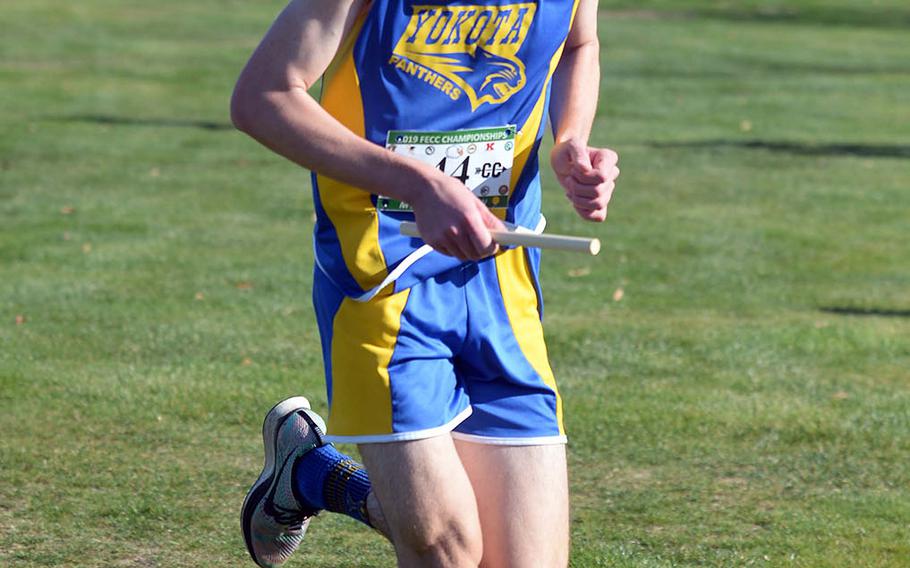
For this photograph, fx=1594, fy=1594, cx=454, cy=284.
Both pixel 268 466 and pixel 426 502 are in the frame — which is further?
pixel 268 466

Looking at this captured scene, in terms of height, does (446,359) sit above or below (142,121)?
above

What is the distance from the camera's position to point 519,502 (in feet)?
12.3

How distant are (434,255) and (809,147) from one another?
13373mm

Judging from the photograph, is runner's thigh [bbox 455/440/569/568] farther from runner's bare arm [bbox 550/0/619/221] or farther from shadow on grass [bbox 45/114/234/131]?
shadow on grass [bbox 45/114/234/131]

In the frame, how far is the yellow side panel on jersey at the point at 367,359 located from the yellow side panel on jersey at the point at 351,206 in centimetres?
7

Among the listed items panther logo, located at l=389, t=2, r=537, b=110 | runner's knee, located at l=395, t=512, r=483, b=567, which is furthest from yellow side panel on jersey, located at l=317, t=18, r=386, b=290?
runner's knee, located at l=395, t=512, r=483, b=567

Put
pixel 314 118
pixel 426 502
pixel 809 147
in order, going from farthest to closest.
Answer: pixel 809 147 < pixel 426 502 < pixel 314 118

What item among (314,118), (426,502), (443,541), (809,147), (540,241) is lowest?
(809,147)

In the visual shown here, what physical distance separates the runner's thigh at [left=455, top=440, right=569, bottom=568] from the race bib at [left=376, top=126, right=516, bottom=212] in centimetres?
60

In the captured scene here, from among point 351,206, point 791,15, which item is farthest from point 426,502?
point 791,15

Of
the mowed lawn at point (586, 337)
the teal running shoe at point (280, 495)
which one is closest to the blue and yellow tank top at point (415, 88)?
the teal running shoe at point (280, 495)

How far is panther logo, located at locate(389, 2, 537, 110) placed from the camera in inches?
140

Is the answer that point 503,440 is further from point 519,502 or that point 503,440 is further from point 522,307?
point 522,307

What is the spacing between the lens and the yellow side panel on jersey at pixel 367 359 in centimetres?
363
